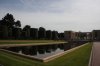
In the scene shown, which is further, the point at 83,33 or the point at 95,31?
the point at 83,33

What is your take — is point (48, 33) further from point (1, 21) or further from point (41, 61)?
point (41, 61)

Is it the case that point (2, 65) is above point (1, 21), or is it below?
below

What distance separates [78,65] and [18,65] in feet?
12.2

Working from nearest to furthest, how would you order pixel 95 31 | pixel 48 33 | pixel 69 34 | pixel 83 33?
pixel 48 33
pixel 95 31
pixel 69 34
pixel 83 33

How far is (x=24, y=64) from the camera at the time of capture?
33.2 feet

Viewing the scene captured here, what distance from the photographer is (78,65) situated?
33.3ft

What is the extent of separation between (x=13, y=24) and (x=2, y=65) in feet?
187

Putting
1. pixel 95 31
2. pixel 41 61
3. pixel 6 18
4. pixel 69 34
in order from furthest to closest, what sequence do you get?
1. pixel 69 34
2. pixel 95 31
3. pixel 6 18
4. pixel 41 61

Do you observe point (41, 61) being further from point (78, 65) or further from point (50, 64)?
point (78, 65)

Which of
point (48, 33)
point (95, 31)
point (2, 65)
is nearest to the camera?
point (2, 65)

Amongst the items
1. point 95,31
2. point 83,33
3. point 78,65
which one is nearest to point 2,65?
point 78,65

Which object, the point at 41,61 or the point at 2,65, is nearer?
the point at 2,65

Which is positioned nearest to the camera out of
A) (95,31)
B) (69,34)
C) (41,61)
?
(41,61)

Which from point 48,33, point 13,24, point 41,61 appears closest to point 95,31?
point 48,33
